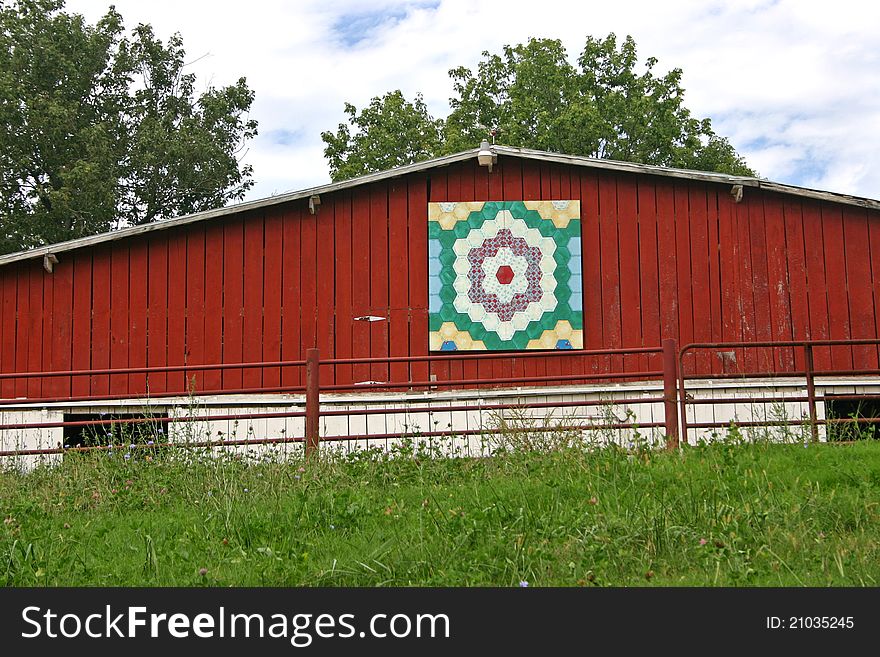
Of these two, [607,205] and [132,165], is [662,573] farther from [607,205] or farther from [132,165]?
[132,165]

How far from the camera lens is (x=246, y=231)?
45.8 feet

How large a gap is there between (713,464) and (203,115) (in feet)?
82.9

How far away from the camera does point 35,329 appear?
1413 centimetres

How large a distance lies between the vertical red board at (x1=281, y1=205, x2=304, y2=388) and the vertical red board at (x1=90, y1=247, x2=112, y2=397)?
9.02 ft

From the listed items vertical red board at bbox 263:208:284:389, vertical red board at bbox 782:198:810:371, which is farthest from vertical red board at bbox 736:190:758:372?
vertical red board at bbox 263:208:284:389

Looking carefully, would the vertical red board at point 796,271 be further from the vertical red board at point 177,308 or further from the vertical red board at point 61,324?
the vertical red board at point 61,324

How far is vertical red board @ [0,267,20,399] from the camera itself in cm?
1409

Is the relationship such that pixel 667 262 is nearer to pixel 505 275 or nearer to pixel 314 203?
pixel 505 275

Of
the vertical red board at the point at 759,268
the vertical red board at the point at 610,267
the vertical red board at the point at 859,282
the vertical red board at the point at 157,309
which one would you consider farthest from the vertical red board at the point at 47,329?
the vertical red board at the point at 859,282

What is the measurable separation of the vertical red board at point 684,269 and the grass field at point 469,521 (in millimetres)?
5481

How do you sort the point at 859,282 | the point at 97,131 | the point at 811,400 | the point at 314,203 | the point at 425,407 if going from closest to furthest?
the point at 811,400
the point at 425,407
the point at 859,282
the point at 314,203
the point at 97,131

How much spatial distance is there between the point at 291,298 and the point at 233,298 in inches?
35.1

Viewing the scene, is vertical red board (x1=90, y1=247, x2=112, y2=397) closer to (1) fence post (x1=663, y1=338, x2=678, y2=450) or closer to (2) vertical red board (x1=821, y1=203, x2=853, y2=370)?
(1) fence post (x1=663, y1=338, x2=678, y2=450)

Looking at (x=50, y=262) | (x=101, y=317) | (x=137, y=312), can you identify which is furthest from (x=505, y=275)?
(x=50, y=262)
